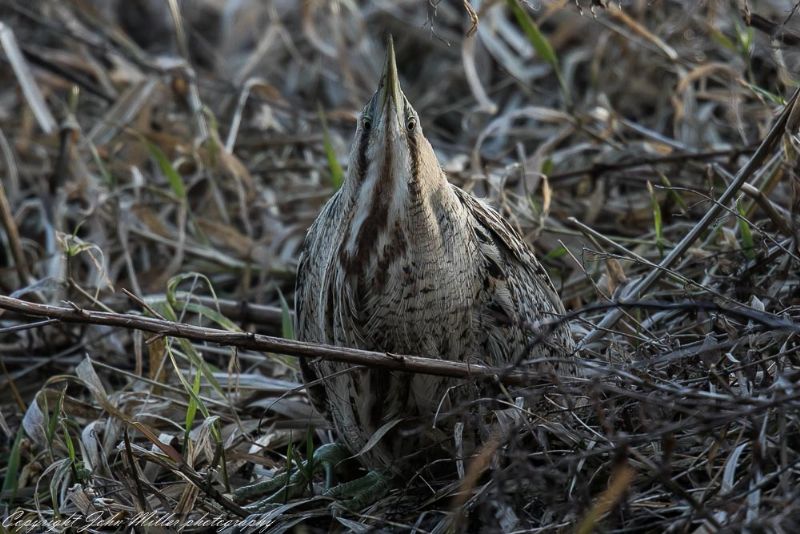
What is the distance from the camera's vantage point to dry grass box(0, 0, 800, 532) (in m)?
1.79

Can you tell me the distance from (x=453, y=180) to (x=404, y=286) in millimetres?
1301

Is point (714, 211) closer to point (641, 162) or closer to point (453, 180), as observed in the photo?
point (641, 162)

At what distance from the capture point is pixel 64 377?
2.34 meters

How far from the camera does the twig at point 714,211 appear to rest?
2.18m

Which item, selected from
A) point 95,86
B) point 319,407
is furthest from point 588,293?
point 95,86

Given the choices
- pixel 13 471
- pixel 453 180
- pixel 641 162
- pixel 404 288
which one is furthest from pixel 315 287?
pixel 641 162

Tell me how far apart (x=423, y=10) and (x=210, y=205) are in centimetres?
185

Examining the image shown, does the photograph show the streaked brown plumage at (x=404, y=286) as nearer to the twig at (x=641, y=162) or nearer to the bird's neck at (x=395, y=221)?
the bird's neck at (x=395, y=221)

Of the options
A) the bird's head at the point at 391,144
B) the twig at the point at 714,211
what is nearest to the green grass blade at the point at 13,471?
the bird's head at the point at 391,144

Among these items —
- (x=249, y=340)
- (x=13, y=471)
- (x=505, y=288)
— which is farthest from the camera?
(x=13, y=471)

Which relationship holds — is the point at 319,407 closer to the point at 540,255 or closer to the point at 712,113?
the point at 540,255

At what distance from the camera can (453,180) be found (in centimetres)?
322

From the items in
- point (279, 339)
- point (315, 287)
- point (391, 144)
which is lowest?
point (315, 287)

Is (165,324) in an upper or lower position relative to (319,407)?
upper
